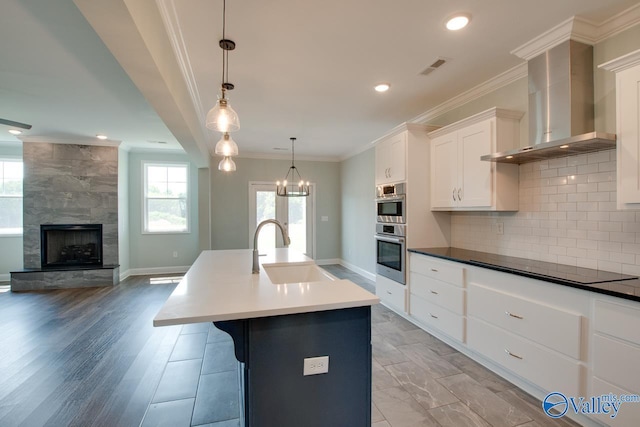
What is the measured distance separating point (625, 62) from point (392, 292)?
9.55 feet

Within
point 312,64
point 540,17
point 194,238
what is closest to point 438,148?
point 540,17

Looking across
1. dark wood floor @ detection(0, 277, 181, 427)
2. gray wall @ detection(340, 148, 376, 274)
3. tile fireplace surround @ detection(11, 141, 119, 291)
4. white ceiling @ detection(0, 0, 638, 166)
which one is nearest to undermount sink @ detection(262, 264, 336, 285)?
dark wood floor @ detection(0, 277, 181, 427)

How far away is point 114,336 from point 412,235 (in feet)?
11.6

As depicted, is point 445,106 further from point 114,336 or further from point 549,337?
point 114,336

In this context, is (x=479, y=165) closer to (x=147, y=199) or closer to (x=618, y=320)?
(x=618, y=320)

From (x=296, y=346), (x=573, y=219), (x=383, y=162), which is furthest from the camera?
(x=383, y=162)

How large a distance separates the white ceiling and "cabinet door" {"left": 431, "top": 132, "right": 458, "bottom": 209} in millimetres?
576

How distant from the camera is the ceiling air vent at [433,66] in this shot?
253 cm

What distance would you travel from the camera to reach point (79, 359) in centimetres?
268

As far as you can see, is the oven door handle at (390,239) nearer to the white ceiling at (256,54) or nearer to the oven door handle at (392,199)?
the oven door handle at (392,199)

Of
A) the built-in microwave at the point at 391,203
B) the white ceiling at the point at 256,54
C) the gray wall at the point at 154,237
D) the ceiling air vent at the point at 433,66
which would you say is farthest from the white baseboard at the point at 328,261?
the ceiling air vent at the point at 433,66

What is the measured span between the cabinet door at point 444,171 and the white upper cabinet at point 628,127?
133cm

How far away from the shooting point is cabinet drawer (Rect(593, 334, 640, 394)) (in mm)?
1530
